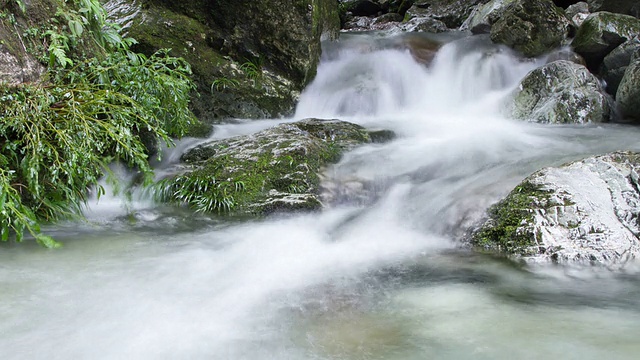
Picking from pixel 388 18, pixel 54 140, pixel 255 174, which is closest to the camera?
pixel 54 140

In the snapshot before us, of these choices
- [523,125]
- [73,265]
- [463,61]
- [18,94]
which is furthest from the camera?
[463,61]

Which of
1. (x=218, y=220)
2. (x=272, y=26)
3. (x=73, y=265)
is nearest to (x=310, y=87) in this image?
(x=272, y=26)

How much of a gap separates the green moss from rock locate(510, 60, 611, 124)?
4.34m

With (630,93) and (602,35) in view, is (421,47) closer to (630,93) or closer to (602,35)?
(602,35)

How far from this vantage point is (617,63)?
872 cm

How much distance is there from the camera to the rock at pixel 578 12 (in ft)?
35.4

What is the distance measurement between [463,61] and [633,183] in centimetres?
623

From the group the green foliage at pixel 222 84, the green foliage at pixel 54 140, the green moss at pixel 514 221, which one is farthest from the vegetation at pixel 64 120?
the green moss at pixel 514 221

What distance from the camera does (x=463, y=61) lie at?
9742mm

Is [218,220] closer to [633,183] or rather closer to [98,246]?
[98,246]

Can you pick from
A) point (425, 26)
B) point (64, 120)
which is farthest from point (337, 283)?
point (425, 26)

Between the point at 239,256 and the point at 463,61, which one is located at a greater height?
the point at 463,61

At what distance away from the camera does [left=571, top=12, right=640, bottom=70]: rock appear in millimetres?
8953

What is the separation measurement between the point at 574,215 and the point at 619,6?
944 cm
